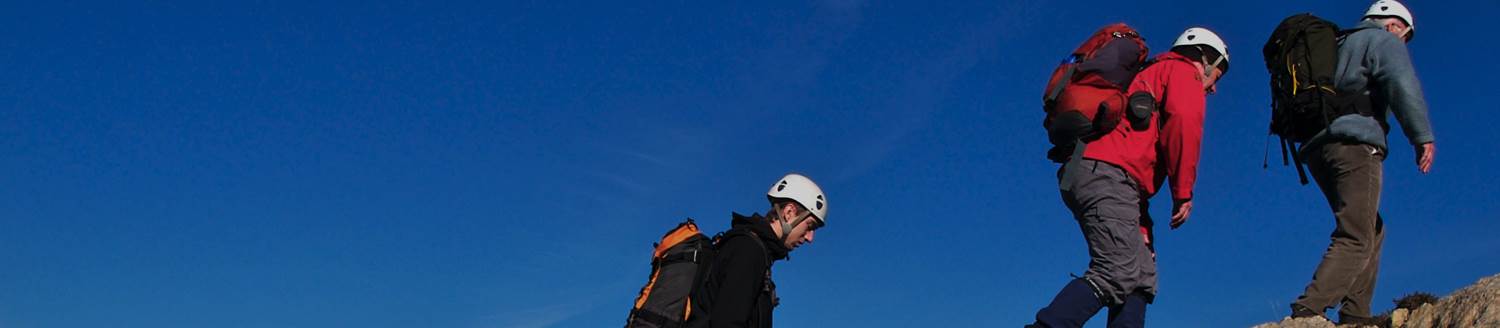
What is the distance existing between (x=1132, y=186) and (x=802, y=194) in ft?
7.80

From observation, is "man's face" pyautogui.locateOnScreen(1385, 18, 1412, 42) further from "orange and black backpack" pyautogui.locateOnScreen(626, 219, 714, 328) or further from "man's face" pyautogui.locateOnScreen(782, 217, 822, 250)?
"orange and black backpack" pyautogui.locateOnScreen(626, 219, 714, 328)

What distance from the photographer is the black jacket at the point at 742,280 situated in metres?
7.94

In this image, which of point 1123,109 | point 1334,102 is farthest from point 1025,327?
point 1334,102

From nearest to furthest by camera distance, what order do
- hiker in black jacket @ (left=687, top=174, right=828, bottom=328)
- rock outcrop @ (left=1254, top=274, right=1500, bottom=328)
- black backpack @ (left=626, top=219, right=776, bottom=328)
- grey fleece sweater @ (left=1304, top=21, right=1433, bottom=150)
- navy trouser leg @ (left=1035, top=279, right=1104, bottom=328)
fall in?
navy trouser leg @ (left=1035, top=279, right=1104, bottom=328), hiker in black jacket @ (left=687, top=174, right=828, bottom=328), black backpack @ (left=626, top=219, right=776, bottom=328), rock outcrop @ (left=1254, top=274, right=1500, bottom=328), grey fleece sweater @ (left=1304, top=21, right=1433, bottom=150)

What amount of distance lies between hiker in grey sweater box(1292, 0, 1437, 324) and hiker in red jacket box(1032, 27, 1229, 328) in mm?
2054

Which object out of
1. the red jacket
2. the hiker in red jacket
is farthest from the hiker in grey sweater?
the red jacket

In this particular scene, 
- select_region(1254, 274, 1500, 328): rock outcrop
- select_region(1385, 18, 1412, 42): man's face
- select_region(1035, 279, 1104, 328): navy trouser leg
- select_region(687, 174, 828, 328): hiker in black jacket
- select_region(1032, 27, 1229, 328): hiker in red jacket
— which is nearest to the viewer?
select_region(1035, 279, 1104, 328): navy trouser leg

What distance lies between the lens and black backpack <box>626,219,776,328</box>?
8.30m

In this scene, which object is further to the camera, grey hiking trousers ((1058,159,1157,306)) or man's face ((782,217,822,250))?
man's face ((782,217,822,250))

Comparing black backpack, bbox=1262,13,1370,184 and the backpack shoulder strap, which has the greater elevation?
black backpack, bbox=1262,13,1370,184

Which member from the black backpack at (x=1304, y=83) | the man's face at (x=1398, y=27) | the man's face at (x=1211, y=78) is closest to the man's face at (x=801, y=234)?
the man's face at (x=1211, y=78)

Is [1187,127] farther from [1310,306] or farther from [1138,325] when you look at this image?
[1310,306]

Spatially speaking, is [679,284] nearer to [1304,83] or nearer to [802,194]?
[802,194]

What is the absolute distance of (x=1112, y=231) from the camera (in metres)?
7.97
